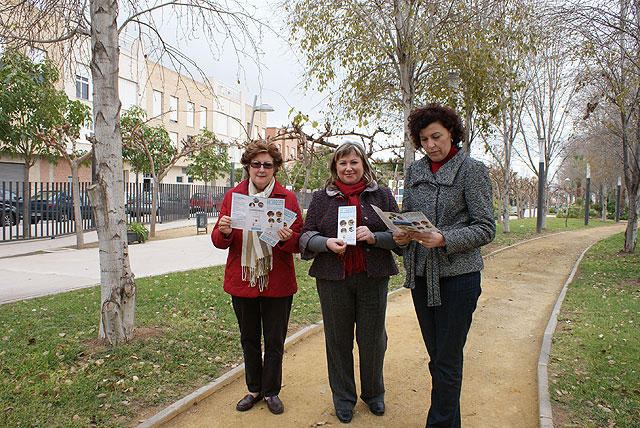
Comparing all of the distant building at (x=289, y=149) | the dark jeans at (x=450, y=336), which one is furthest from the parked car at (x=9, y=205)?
the dark jeans at (x=450, y=336)

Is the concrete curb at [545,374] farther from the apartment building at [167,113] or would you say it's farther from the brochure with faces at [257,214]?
the apartment building at [167,113]

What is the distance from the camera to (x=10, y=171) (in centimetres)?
2808

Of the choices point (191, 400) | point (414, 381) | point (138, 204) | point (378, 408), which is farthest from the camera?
point (138, 204)

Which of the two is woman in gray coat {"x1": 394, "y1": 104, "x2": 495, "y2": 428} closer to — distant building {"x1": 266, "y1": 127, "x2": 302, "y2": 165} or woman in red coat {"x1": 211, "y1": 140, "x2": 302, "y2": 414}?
woman in red coat {"x1": 211, "y1": 140, "x2": 302, "y2": 414}

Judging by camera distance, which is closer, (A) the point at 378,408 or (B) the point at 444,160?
(B) the point at 444,160

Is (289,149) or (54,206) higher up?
(289,149)

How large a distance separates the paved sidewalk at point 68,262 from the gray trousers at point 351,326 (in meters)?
5.80

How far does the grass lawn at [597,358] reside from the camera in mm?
3686

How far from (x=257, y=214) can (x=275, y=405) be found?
1.60 meters

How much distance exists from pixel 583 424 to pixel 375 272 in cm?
201

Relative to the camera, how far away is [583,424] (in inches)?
138

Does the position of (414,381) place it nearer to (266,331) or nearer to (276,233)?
(266,331)

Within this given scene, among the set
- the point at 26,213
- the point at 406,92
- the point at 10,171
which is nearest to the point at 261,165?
the point at 406,92

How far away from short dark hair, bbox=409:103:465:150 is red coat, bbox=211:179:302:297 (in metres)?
1.15
